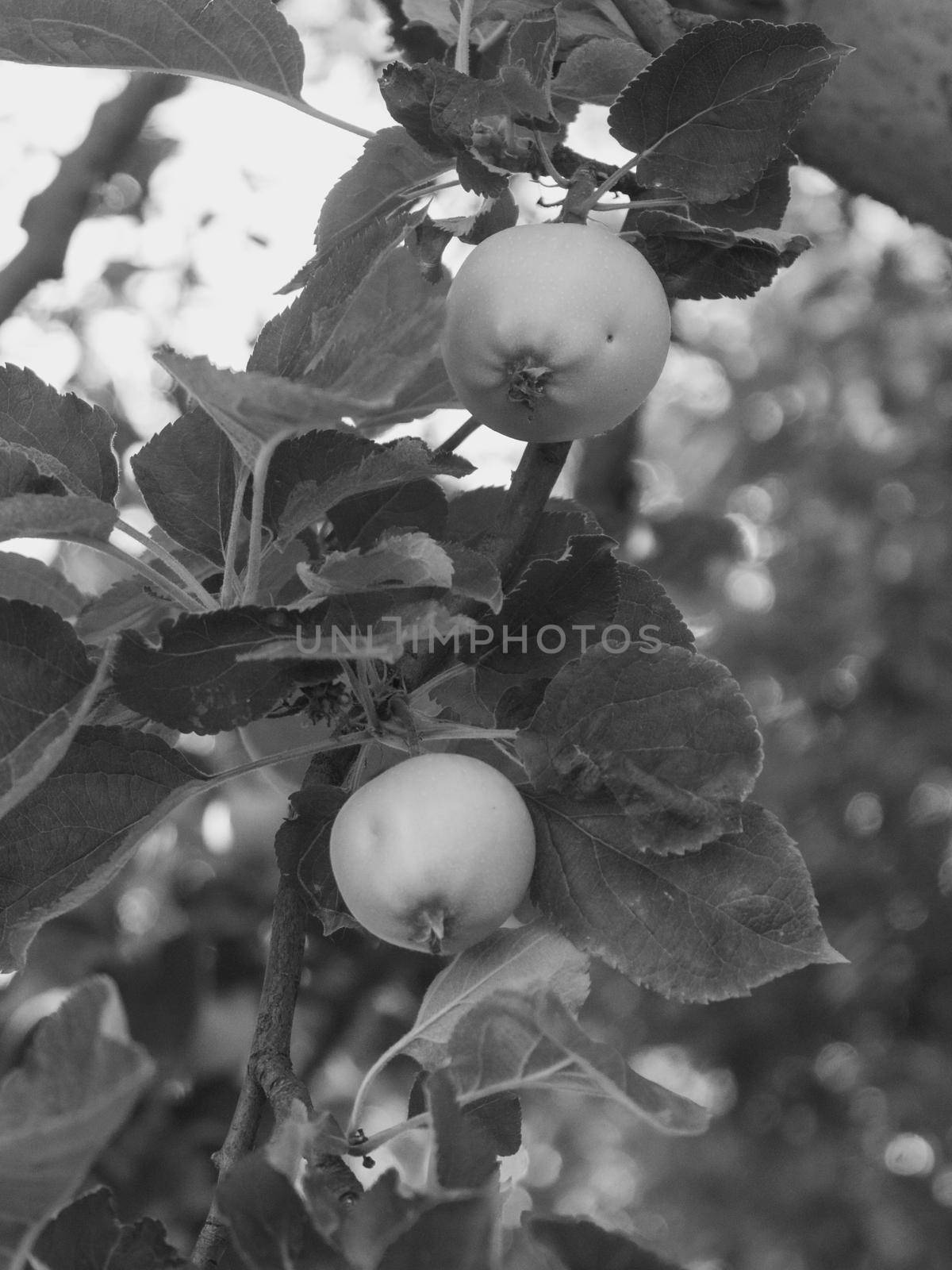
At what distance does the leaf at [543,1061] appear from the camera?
1.80 feet

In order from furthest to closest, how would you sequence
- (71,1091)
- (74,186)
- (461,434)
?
(74,186)
(461,434)
(71,1091)

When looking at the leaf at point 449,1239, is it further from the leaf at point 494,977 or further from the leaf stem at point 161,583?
the leaf stem at point 161,583

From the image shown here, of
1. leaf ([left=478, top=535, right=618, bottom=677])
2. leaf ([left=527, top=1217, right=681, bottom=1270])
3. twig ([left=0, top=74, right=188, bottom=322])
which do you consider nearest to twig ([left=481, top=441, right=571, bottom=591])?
leaf ([left=478, top=535, right=618, bottom=677])

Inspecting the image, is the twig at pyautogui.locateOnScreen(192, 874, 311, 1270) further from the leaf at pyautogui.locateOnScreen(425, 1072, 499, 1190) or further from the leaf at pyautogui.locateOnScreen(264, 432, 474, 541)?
the leaf at pyautogui.locateOnScreen(264, 432, 474, 541)

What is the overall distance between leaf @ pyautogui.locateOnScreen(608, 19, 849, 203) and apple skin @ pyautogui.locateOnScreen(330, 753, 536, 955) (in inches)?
15.2

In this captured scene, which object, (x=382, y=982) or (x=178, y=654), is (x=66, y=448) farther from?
(x=382, y=982)

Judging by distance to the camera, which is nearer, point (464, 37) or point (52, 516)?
point (52, 516)

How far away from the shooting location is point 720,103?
762 mm

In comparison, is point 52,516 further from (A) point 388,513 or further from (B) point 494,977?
(B) point 494,977

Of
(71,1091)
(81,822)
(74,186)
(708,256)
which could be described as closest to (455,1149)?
(71,1091)

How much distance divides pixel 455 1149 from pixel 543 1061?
72 mm

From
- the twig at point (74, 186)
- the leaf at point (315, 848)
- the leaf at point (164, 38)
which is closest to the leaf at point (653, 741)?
the leaf at point (315, 848)

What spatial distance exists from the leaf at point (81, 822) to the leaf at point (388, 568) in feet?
0.60

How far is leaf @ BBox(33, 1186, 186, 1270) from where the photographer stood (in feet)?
1.89
